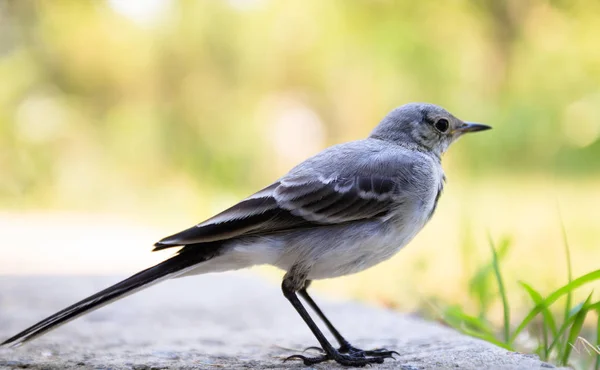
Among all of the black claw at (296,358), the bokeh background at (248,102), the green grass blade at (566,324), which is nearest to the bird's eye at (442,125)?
the green grass blade at (566,324)

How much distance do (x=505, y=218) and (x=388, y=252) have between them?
5.45 m

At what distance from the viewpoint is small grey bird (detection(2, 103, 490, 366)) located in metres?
3.59

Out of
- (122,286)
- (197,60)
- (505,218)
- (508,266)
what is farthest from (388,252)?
(197,60)

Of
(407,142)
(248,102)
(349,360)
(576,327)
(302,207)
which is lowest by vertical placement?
(576,327)

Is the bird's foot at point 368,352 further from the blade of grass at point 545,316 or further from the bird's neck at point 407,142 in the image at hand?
the bird's neck at point 407,142

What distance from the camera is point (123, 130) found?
14.2 meters

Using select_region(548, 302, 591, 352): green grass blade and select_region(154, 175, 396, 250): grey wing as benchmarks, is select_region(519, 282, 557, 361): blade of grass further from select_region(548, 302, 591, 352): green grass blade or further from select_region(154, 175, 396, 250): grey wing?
select_region(154, 175, 396, 250): grey wing

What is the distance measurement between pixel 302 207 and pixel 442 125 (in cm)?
129

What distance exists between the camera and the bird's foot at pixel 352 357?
11.8ft

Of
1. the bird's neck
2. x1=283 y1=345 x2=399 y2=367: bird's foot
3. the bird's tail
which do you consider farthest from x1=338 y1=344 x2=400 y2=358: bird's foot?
the bird's neck

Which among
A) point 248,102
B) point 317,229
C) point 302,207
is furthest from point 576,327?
point 248,102

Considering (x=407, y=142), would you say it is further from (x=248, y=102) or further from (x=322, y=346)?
(x=248, y=102)

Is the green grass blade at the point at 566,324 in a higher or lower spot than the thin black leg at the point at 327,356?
lower

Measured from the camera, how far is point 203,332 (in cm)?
504
